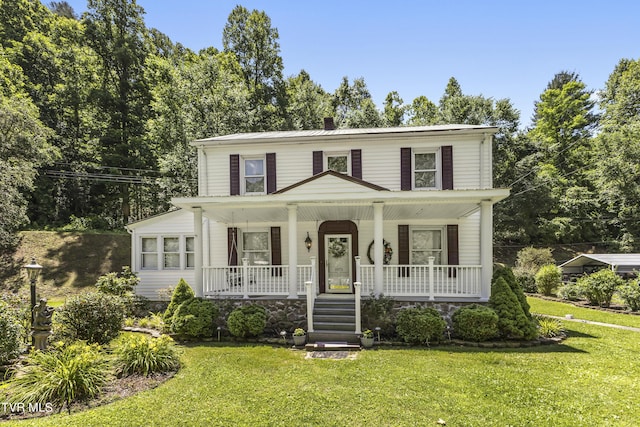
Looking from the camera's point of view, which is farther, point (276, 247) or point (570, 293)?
point (570, 293)

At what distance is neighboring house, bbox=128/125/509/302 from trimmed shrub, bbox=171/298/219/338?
912mm

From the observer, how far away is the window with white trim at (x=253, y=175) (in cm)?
1259

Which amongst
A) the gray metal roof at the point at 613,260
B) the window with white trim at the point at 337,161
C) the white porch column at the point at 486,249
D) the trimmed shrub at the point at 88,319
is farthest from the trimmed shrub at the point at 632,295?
the trimmed shrub at the point at 88,319

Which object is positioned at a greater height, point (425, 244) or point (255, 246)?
point (425, 244)

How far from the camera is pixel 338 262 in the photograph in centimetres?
1187

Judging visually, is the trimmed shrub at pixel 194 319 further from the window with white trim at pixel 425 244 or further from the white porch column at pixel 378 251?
the window with white trim at pixel 425 244

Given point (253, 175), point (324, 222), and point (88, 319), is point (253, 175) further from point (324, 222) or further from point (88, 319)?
point (88, 319)

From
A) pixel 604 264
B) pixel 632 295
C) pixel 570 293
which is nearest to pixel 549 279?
pixel 570 293

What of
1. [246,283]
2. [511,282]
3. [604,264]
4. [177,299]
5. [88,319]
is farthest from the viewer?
[604,264]

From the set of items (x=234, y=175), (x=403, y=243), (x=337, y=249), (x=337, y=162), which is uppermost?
(x=337, y=162)

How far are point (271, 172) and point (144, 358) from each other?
7.80 m

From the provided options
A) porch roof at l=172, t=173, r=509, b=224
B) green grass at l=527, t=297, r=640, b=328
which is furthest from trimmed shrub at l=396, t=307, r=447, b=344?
green grass at l=527, t=297, r=640, b=328

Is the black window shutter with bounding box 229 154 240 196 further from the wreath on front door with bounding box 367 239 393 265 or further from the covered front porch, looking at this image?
the wreath on front door with bounding box 367 239 393 265

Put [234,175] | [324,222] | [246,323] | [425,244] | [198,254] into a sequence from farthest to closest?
[234,175], [324,222], [425,244], [198,254], [246,323]
